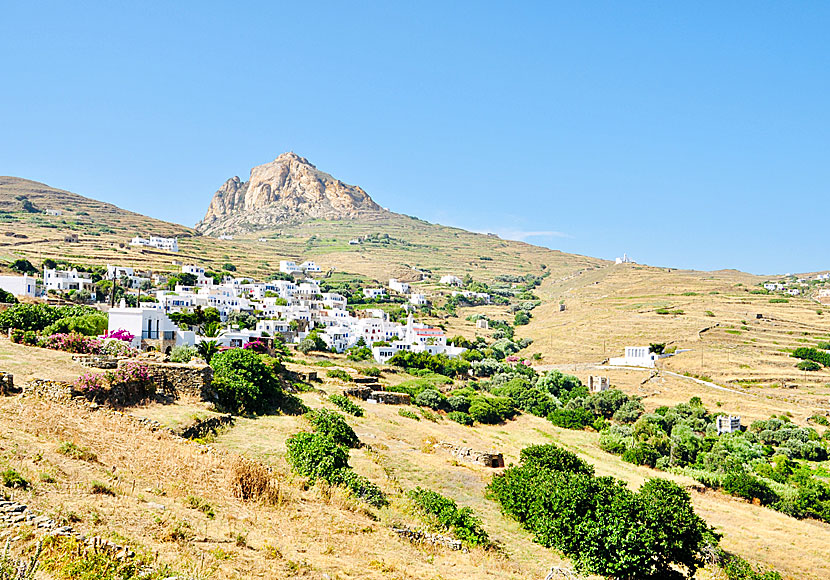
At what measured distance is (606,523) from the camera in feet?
41.5

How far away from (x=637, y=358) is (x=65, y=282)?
64.0 metres

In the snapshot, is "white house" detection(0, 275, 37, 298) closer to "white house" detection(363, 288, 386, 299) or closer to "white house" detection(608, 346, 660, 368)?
"white house" detection(363, 288, 386, 299)

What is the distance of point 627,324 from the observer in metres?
82.1

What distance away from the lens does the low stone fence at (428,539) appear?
10008mm

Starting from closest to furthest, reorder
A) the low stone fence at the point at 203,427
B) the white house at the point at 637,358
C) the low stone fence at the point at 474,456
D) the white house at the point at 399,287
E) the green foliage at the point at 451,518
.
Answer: the green foliage at the point at 451,518 < the low stone fence at the point at 203,427 < the low stone fence at the point at 474,456 < the white house at the point at 637,358 < the white house at the point at 399,287

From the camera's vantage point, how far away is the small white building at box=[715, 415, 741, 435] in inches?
1663

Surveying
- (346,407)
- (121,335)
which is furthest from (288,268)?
(346,407)

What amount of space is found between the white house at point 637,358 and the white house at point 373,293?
44.9m

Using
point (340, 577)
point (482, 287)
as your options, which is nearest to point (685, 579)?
point (340, 577)

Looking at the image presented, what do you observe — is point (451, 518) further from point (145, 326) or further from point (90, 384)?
point (145, 326)

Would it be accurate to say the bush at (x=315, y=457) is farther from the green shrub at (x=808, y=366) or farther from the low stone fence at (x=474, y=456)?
the green shrub at (x=808, y=366)

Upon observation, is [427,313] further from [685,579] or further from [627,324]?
[685,579]

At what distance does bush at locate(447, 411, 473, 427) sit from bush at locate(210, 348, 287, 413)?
1590cm

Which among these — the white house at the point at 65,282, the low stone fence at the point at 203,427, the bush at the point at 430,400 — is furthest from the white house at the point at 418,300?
the low stone fence at the point at 203,427
